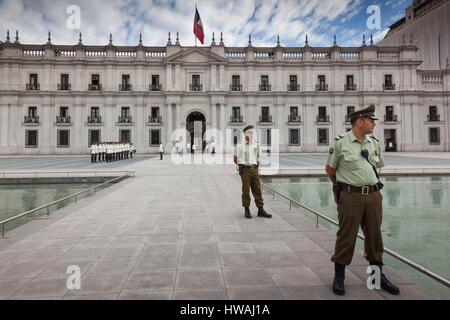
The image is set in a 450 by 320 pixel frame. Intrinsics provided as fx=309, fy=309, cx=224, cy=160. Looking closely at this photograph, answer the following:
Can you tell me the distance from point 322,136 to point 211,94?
15022mm

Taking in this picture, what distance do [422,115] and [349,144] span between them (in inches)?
1706

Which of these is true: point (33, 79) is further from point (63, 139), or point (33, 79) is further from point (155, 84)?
point (155, 84)

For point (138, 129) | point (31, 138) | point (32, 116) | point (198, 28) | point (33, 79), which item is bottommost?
point (31, 138)

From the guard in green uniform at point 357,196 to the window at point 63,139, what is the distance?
3912 cm

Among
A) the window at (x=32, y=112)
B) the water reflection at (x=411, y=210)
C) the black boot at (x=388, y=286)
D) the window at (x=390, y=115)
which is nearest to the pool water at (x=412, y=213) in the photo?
the water reflection at (x=411, y=210)

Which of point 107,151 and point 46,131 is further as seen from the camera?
point 46,131

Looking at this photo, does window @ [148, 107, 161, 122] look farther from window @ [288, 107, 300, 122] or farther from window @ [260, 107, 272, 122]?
window @ [288, 107, 300, 122]

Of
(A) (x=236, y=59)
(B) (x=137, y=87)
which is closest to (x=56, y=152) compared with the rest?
(B) (x=137, y=87)

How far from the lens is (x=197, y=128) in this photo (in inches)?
1523

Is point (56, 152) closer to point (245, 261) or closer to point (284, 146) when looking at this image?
point (284, 146)

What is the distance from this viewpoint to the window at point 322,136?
3916 cm

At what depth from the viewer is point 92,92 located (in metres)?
36.8

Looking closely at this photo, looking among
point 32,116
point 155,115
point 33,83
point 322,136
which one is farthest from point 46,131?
point 322,136

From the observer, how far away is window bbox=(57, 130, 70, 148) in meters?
36.8
